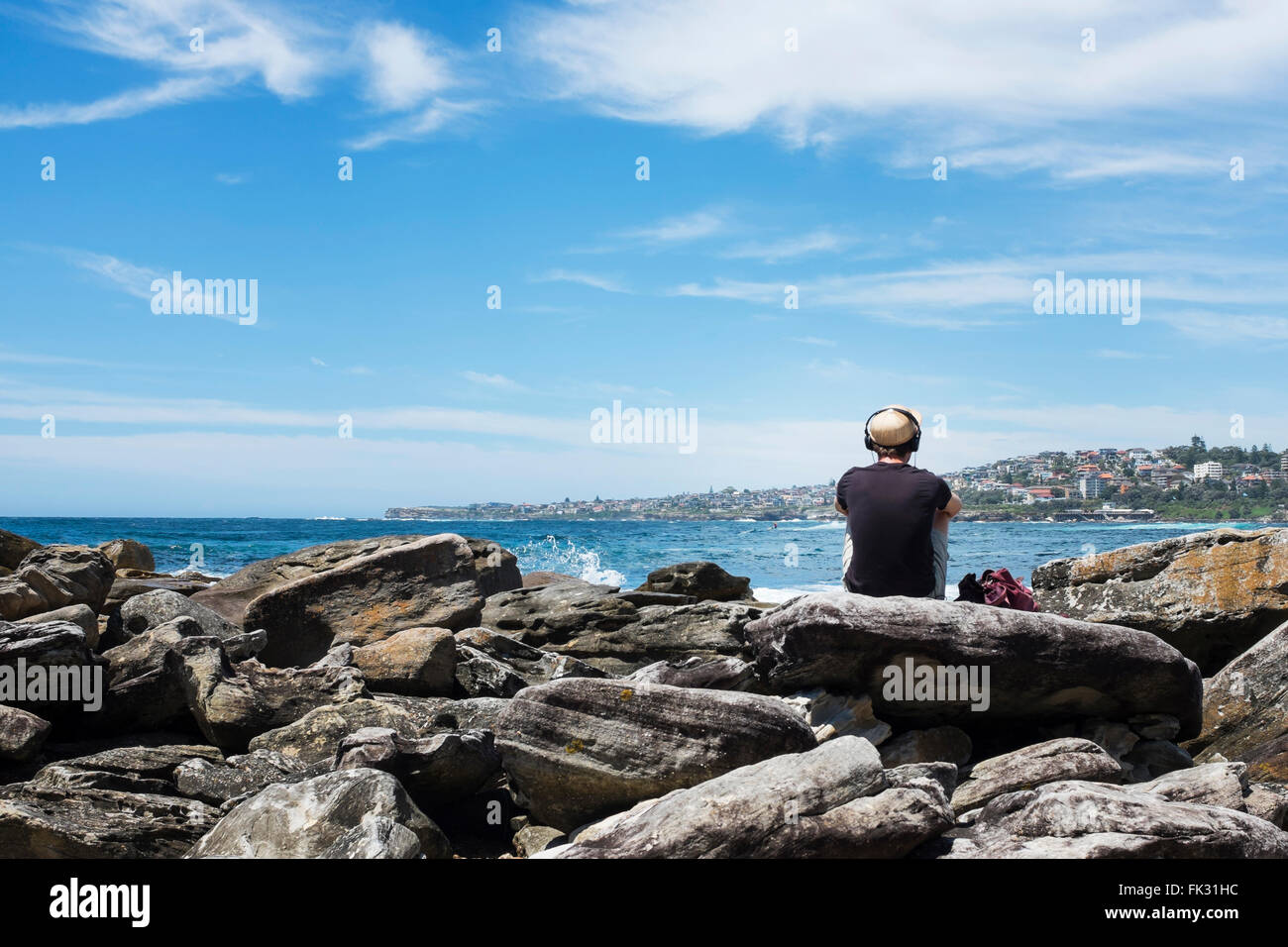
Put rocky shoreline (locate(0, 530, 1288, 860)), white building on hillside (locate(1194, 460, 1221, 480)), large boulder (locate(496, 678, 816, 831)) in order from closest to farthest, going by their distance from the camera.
Answer: rocky shoreline (locate(0, 530, 1288, 860))
large boulder (locate(496, 678, 816, 831))
white building on hillside (locate(1194, 460, 1221, 480))

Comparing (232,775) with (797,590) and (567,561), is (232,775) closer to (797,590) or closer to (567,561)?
(797,590)

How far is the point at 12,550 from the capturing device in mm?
14062

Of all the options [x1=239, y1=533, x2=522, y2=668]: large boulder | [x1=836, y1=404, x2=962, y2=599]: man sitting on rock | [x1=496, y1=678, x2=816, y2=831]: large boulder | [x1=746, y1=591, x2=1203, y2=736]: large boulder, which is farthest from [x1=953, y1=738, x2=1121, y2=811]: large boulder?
[x1=239, y1=533, x2=522, y2=668]: large boulder

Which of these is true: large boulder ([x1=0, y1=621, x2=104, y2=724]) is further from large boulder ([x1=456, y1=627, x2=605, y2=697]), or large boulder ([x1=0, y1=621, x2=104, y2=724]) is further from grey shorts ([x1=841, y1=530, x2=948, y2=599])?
grey shorts ([x1=841, y1=530, x2=948, y2=599])

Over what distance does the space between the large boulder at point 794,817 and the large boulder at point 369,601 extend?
5.68 metres

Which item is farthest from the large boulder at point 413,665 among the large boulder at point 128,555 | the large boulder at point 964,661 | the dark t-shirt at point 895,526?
the large boulder at point 128,555

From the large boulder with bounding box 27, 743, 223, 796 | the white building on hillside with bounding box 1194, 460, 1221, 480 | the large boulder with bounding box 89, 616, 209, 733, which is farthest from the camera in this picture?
the white building on hillside with bounding box 1194, 460, 1221, 480

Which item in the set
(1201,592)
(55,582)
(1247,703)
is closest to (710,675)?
(1247,703)

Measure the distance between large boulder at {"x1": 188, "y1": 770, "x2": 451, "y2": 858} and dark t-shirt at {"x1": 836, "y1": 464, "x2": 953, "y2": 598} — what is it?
3593 millimetres

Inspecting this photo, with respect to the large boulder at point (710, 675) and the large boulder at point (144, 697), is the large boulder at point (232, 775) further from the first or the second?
the large boulder at point (710, 675)

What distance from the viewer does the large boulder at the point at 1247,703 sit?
7582 mm

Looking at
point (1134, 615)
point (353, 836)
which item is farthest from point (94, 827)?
point (1134, 615)

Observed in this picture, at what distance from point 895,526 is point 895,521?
0.12 ft

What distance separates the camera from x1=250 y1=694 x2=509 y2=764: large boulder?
24.5 feet
